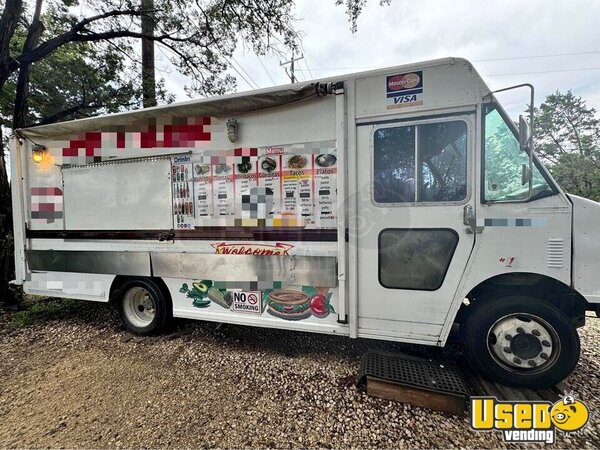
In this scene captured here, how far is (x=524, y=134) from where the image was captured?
218 cm

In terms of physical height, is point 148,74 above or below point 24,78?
above

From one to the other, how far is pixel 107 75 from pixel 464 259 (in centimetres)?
882

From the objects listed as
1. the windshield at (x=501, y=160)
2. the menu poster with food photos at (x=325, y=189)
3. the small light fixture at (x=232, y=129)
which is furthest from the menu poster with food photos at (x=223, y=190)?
the windshield at (x=501, y=160)

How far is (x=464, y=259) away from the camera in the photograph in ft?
7.75

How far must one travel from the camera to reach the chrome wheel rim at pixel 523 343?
2271 mm

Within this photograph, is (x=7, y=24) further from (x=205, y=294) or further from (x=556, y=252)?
(x=556, y=252)

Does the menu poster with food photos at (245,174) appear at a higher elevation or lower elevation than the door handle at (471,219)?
higher

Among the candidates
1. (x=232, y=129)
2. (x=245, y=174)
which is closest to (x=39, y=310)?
(x=245, y=174)

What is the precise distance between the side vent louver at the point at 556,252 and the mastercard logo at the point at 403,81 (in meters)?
1.70

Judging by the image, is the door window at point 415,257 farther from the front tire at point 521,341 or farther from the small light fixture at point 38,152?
the small light fixture at point 38,152

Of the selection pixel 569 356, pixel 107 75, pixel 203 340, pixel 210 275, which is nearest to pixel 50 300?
pixel 203 340

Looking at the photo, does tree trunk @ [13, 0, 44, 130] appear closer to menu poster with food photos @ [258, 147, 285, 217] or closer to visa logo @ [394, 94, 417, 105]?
menu poster with food photos @ [258, 147, 285, 217]

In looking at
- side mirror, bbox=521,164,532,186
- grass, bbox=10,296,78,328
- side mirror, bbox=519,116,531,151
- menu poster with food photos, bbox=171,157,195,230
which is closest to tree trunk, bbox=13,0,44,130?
grass, bbox=10,296,78,328

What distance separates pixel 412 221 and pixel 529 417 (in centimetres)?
168
